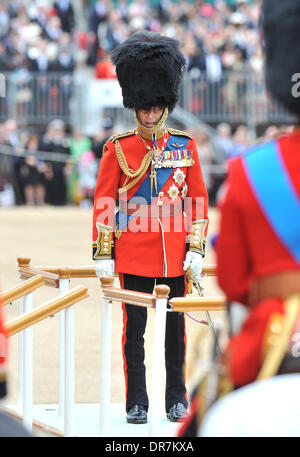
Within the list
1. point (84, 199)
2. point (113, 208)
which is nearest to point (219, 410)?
point (113, 208)

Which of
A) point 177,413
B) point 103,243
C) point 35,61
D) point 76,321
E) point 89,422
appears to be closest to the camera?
point 103,243

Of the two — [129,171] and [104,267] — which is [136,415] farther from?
[129,171]

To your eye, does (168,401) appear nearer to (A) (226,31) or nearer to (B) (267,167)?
(B) (267,167)

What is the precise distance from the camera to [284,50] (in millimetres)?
2330

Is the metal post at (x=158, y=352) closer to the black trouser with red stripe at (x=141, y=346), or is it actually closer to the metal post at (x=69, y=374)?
the metal post at (x=69, y=374)

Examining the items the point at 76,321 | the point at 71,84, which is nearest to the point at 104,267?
the point at 76,321

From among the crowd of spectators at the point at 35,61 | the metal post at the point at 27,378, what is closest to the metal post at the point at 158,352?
the metal post at the point at 27,378

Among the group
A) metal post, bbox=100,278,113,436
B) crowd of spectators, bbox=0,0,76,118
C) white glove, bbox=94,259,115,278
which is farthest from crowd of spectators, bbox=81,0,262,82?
metal post, bbox=100,278,113,436

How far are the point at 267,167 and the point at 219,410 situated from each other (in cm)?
52

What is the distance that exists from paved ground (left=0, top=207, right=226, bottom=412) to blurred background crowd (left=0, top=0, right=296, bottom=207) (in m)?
1.82

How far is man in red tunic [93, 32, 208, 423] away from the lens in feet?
14.9

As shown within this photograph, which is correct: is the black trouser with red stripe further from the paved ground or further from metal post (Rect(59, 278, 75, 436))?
metal post (Rect(59, 278, 75, 436))

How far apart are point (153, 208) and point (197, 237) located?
8.9 inches

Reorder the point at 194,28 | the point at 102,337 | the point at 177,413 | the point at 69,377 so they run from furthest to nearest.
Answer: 1. the point at 194,28
2. the point at 177,413
3. the point at 102,337
4. the point at 69,377
